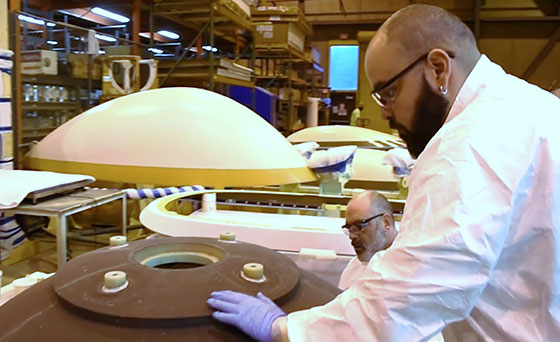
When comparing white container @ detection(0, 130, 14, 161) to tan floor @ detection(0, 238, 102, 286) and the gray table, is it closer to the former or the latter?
the gray table

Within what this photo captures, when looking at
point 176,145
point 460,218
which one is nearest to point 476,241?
point 460,218

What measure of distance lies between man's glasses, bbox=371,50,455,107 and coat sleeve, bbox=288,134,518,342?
271 mm

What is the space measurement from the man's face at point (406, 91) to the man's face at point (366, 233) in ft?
2.40

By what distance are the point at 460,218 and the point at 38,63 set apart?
342 cm

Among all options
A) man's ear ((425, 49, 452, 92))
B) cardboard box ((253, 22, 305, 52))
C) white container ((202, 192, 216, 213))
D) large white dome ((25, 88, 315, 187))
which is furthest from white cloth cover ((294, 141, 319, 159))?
cardboard box ((253, 22, 305, 52))

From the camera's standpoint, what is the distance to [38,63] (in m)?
3.38

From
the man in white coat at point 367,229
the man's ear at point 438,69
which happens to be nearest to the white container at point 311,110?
the man in white coat at point 367,229

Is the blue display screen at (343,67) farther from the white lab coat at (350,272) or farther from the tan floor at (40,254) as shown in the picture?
the white lab coat at (350,272)

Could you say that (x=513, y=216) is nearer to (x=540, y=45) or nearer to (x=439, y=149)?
(x=439, y=149)

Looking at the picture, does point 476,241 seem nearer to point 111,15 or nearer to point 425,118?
point 425,118

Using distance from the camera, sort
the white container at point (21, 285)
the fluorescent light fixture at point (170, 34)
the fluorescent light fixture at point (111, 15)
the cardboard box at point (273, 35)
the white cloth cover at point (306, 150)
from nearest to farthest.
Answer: the white container at point (21, 285), the white cloth cover at point (306, 150), the fluorescent light fixture at point (111, 15), the cardboard box at point (273, 35), the fluorescent light fixture at point (170, 34)

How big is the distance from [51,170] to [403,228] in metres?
2.28

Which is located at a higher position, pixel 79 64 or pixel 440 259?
pixel 79 64

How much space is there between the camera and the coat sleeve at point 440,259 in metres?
0.74
